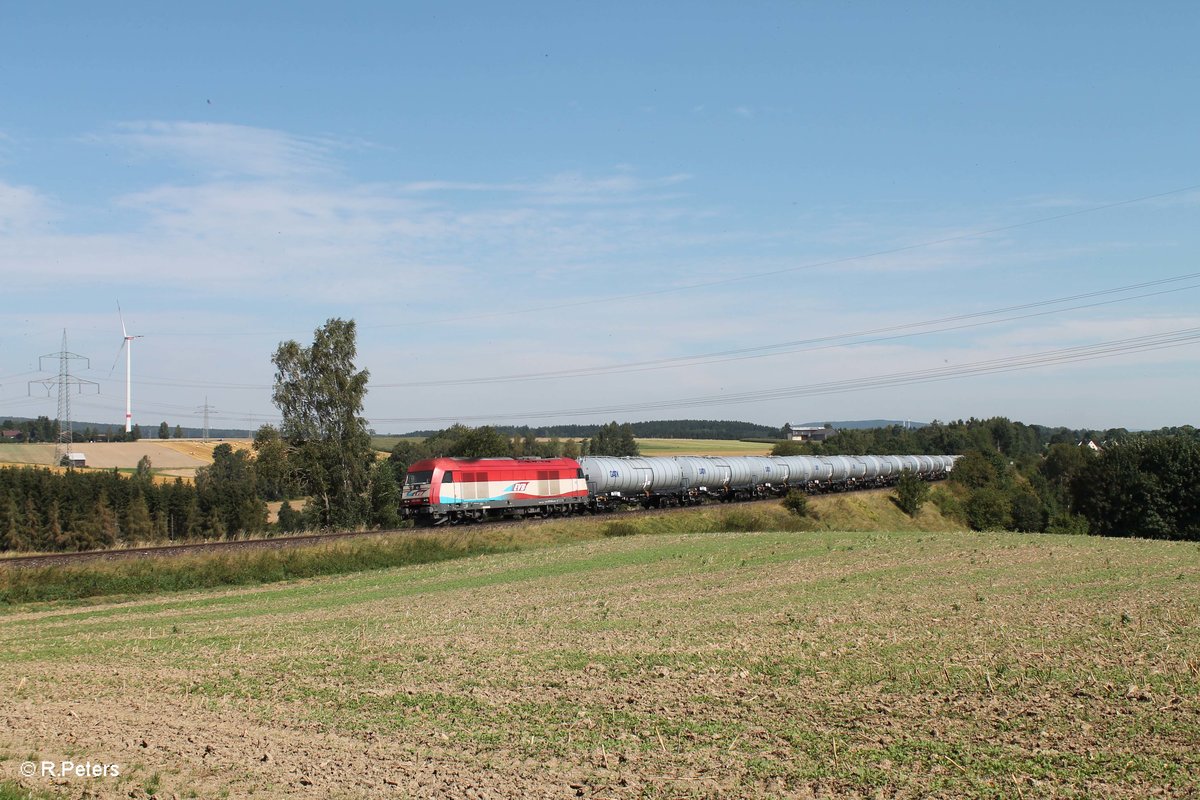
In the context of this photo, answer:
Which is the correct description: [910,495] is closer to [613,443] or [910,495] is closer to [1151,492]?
[1151,492]

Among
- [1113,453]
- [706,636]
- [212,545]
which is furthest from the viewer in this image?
[1113,453]

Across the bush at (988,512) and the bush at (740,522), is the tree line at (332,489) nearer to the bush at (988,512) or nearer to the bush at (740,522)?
the bush at (988,512)

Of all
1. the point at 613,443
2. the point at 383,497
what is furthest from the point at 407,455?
the point at 383,497

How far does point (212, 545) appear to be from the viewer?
38688 millimetres

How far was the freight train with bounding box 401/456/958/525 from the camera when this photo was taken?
48969mm

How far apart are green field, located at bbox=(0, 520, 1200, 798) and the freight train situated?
23.6 meters

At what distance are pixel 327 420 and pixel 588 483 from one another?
819 inches

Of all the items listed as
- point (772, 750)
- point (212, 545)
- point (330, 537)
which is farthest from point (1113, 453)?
point (772, 750)

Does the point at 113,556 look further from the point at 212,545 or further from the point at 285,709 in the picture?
the point at 285,709

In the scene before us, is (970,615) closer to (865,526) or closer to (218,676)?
(218,676)

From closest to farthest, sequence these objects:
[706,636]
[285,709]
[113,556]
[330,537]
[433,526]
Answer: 1. [285,709]
2. [706,636]
3. [113,556]
4. [330,537]
5. [433,526]

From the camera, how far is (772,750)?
33.7ft

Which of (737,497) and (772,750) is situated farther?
(737,497)

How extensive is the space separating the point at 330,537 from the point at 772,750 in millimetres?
34893
